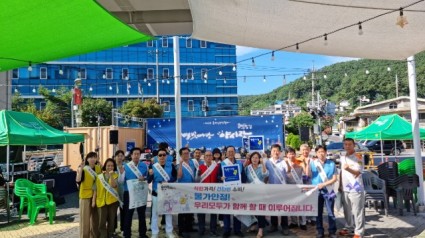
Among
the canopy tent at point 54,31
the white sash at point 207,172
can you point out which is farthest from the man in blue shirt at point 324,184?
the canopy tent at point 54,31

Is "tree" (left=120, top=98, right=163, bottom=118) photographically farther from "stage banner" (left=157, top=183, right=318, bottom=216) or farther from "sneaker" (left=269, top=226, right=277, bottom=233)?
"sneaker" (left=269, top=226, right=277, bottom=233)

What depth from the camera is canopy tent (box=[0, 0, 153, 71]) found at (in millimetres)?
4551

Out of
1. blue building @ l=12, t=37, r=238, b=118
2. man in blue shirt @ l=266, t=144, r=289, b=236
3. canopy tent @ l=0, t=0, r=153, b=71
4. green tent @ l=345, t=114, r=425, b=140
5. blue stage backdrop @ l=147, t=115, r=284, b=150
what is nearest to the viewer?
canopy tent @ l=0, t=0, r=153, b=71

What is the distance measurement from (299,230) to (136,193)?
3.02 m

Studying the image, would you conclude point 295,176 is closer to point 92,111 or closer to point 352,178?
point 352,178

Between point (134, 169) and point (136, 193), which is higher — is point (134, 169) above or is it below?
above

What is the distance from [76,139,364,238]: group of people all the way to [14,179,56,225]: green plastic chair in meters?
2.57

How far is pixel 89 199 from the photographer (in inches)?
234

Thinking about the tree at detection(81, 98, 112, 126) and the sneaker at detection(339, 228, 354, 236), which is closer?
the sneaker at detection(339, 228, 354, 236)

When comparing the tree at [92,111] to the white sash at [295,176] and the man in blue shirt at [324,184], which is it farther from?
the man in blue shirt at [324,184]

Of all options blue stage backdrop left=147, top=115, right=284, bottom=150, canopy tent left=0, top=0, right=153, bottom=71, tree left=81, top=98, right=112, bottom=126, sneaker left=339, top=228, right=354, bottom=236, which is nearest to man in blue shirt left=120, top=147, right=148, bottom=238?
canopy tent left=0, top=0, right=153, bottom=71

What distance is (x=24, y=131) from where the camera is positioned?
941cm

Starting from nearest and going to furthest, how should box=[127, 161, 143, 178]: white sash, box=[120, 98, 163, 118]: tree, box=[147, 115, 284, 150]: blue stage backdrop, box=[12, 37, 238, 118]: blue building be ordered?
box=[127, 161, 143, 178]: white sash
box=[147, 115, 284, 150]: blue stage backdrop
box=[120, 98, 163, 118]: tree
box=[12, 37, 238, 118]: blue building

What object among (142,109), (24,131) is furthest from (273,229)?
(142,109)
